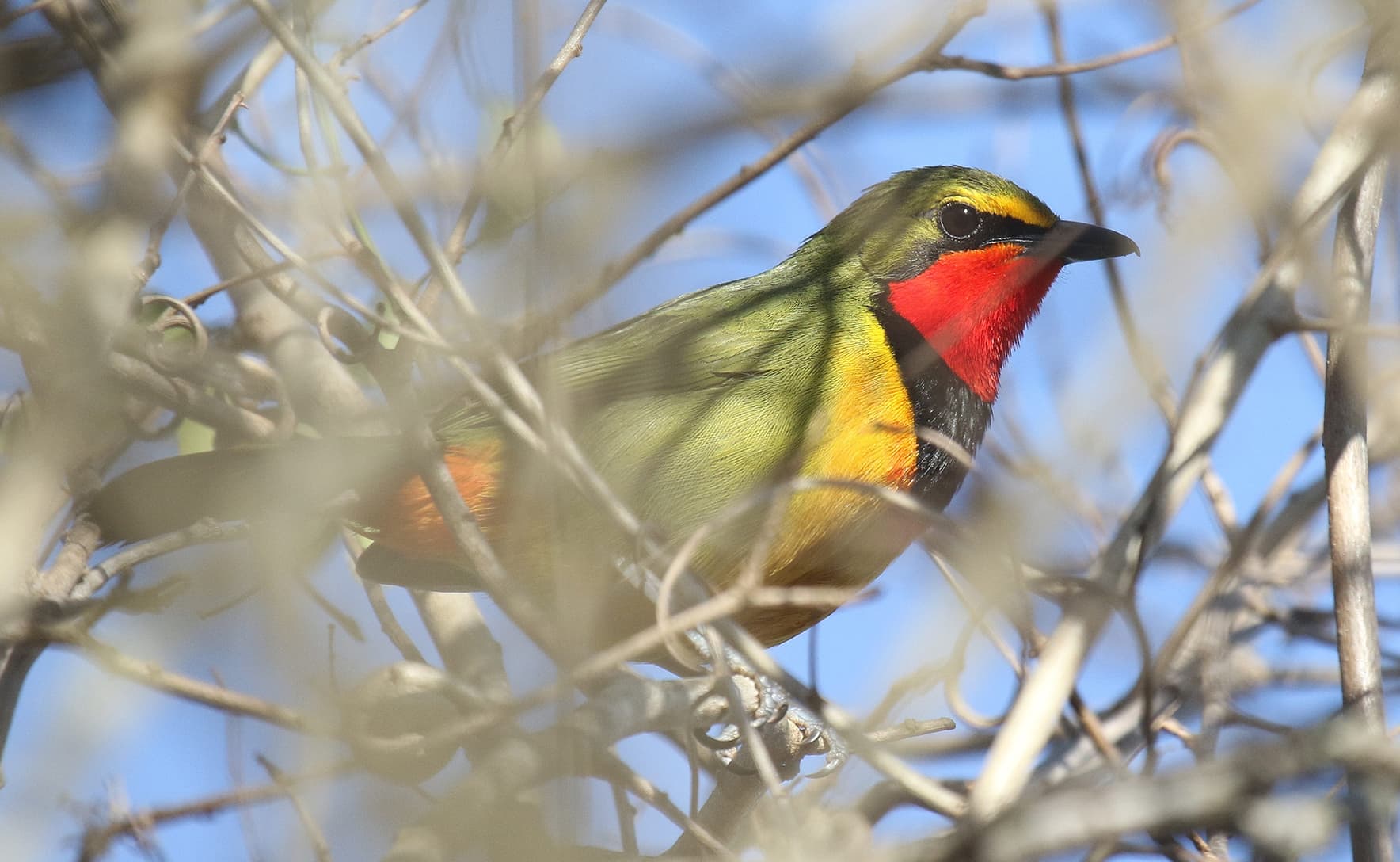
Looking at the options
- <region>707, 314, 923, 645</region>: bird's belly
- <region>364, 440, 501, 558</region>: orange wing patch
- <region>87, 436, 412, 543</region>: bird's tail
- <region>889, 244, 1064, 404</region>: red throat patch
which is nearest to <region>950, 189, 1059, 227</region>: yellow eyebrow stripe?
<region>889, 244, 1064, 404</region>: red throat patch

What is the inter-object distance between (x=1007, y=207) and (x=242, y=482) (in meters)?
2.44

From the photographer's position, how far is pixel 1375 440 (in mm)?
3246

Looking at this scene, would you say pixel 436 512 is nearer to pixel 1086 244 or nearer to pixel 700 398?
pixel 700 398

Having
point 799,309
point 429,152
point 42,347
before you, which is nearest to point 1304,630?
point 799,309

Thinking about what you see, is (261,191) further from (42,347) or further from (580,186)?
(580,186)

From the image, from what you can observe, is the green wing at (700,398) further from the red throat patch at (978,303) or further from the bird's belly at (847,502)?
the red throat patch at (978,303)

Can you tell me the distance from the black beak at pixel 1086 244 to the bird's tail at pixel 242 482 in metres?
2.05

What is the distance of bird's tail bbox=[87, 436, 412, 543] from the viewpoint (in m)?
2.37

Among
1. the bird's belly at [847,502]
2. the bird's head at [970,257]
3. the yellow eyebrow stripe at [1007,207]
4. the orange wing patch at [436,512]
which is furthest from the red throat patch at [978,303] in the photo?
the orange wing patch at [436,512]

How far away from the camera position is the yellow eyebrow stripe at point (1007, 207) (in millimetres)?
4020

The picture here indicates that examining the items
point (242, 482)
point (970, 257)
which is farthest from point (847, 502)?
point (242, 482)

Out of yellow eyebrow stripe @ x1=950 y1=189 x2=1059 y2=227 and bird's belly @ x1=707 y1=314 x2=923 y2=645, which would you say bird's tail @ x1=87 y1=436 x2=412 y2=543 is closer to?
bird's belly @ x1=707 y1=314 x2=923 y2=645

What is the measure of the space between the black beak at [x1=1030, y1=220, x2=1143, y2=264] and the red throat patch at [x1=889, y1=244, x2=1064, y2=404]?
0.05m

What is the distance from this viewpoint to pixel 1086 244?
3.88 metres
